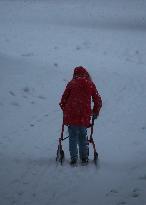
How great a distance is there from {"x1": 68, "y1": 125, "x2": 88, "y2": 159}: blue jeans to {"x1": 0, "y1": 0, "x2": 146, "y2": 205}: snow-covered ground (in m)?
0.26

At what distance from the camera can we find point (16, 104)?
12.0 meters

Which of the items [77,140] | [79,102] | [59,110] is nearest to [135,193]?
[77,140]

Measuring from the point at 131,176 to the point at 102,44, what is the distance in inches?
554

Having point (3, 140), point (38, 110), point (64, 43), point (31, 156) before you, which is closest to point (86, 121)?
point (31, 156)

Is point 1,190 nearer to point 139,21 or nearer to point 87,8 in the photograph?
point 139,21

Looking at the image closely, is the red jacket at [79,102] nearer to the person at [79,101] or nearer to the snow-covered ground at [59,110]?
the person at [79,101]

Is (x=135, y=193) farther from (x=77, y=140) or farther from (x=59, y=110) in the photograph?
(x=59, y=110)

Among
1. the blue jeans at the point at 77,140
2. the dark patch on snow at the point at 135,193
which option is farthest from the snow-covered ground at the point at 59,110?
the blue jeans at the point at 77,140

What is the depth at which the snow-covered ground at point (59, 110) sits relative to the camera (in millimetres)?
6922

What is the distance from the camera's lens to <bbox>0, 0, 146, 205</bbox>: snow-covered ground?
692cm

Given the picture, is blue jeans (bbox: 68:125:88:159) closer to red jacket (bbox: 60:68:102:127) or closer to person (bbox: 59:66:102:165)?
person (bbox: 59:66:102:165)

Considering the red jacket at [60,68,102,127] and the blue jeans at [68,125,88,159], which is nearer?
the red jacket at [60,68,102,127]

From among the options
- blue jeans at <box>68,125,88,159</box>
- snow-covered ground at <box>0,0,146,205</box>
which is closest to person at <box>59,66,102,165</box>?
blue jeans at <box>68,125,88,159</box>

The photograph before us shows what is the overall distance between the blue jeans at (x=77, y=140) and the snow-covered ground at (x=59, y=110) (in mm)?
264
